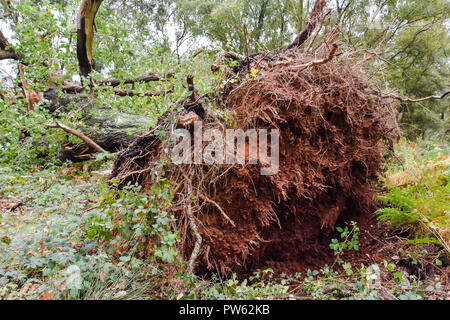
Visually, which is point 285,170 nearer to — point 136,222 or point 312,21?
point 136,222

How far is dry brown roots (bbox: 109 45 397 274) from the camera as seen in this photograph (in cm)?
230

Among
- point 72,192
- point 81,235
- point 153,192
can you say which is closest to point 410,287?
point 153,192

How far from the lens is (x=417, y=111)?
36.3 feet

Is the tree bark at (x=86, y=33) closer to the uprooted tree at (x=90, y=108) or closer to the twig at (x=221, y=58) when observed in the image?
the uprooted tree at (x=90, y=108)

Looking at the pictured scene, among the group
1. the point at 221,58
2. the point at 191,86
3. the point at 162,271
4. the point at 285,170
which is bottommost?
the point at 162,271

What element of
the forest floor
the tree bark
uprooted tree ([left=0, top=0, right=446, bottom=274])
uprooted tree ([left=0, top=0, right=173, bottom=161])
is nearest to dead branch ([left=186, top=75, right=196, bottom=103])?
uprooted tree ([left=0, top=0, right=446, bottom=274])

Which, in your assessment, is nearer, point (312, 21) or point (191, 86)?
point (191, 86)

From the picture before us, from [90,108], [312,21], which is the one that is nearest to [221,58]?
[312,21]

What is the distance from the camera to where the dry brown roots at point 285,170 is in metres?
2.30

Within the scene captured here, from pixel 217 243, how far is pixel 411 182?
10.2 feet

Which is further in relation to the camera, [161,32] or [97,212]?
[161,32]

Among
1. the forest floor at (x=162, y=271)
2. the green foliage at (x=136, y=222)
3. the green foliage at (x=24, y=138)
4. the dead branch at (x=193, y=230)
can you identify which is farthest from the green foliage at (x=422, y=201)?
the green foliage at (x=24, y=138)

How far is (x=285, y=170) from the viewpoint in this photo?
98.3 inches
